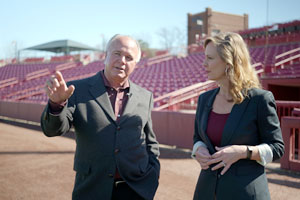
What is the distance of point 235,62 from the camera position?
1968 mm

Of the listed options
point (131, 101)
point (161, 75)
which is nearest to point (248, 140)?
point (131, 101)

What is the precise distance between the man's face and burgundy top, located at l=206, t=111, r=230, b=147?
2.51 ft

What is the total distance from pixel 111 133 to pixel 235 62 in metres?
1.05

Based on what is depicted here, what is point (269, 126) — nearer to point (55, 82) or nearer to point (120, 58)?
point (120, 58)

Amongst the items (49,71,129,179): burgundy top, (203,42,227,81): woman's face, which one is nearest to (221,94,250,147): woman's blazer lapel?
(203,42,227,81): woman's face

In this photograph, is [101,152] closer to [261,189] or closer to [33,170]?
[261,189]

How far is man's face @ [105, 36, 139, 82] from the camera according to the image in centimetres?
216

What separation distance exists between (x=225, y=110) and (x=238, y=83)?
0.22 meters

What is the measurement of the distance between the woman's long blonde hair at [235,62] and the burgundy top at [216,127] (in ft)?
0.55

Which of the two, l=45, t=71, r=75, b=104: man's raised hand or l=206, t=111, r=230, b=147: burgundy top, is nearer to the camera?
l=45, t=71, r=75, b=104: man's raised hand

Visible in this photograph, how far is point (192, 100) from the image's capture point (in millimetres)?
11414

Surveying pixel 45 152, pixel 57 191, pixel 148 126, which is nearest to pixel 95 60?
pixel 45 152

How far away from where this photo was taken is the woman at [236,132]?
1847 millimetres

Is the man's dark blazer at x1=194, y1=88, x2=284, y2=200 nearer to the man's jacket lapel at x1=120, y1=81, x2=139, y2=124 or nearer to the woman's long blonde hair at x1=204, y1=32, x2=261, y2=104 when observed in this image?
the woman's long blonde hair at x1=204, y1=32, x2=261, y2=104
